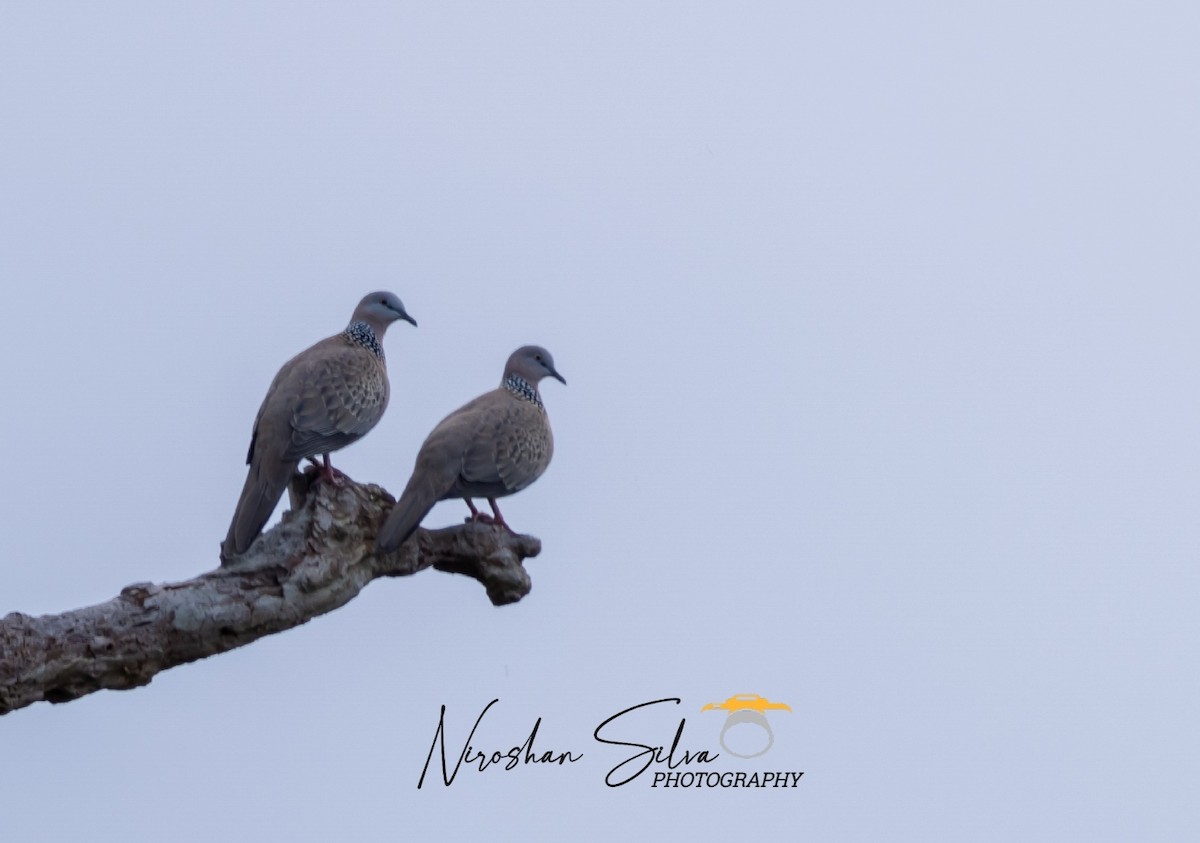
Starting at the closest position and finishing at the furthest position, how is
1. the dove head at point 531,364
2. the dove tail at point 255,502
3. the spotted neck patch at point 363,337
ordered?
1. the dove tail at point 255,502
2. the spotted neck patch at point 363,337
3. the dove head at point 531,364

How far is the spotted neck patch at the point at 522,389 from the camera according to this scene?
7.77 metres

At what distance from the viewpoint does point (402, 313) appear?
7.82m

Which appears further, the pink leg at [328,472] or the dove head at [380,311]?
the dove head at [380,311]

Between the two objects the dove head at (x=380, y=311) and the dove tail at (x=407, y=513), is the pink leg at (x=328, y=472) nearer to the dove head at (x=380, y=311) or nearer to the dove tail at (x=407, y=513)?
the dove tail at (x=407, y=513)

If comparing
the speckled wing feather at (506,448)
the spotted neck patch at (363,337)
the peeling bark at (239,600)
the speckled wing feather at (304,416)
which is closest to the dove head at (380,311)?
the spotted neck patch at (363,337)

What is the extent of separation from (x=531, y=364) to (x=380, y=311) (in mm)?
899

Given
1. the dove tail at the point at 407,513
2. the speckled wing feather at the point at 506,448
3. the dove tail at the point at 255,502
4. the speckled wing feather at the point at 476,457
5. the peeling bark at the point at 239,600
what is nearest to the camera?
the peeling bark at the point at 239,600

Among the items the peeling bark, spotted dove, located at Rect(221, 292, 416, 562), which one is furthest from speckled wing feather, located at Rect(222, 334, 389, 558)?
the peeling bark

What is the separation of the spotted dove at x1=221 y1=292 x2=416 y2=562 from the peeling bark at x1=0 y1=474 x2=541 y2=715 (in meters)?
0.13

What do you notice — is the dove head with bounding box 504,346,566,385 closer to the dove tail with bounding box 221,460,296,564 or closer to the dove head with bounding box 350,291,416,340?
the dove head with bounding box 350,291,416,340

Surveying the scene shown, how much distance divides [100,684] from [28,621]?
1.19 ft

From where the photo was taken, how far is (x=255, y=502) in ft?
20.1

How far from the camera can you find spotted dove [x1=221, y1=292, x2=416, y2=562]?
6145mm

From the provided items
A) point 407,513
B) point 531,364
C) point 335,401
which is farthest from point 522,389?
point 407,513
